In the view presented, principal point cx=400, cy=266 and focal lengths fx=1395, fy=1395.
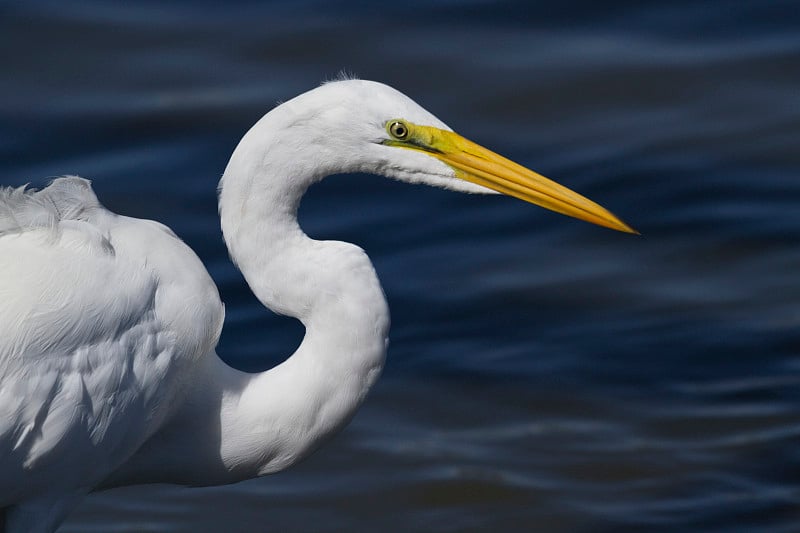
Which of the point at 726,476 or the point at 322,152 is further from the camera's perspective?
the point at 726,476

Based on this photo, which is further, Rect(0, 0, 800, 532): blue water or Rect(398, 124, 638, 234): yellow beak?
Rect(0, 0, 800, 532): blue water

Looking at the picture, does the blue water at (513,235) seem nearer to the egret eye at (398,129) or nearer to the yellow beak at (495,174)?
the yellow beak at (495,174)

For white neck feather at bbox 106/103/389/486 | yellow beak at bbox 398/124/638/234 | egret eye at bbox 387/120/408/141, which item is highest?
egret eye at bbox 387/120/408/141

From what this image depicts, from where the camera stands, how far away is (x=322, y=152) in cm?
381

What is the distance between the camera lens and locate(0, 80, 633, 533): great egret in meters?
3.80

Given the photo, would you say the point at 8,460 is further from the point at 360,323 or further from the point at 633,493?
the point at 633,493

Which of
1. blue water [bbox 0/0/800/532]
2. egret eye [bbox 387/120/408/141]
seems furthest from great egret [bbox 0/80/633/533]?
blue water [bbox 0/0/800/532]

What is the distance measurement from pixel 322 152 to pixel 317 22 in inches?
184

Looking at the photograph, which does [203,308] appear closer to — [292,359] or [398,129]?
[292,359]

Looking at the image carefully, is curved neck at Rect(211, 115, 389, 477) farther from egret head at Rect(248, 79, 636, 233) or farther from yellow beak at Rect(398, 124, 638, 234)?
yellow beak at Rect(398, 124, 638, 234)

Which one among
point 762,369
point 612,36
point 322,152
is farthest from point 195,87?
point 322,152

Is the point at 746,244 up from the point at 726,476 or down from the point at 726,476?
up

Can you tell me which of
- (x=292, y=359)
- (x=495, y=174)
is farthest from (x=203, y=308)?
(x=495, y=174)

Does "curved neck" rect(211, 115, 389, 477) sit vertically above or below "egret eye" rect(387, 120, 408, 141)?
below
